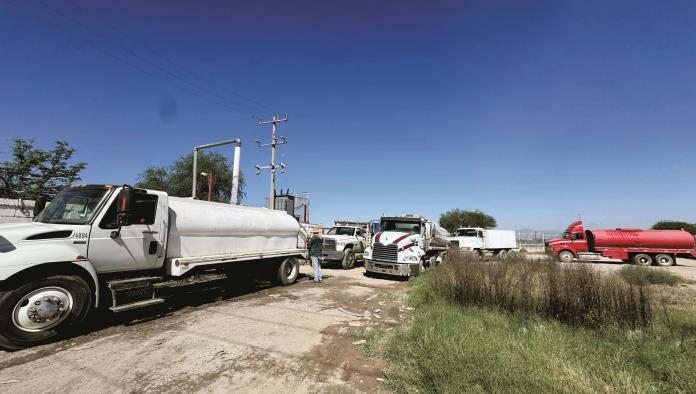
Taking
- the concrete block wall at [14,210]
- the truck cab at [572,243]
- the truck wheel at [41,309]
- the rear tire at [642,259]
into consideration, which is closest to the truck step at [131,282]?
the truck wheel at [41,309]

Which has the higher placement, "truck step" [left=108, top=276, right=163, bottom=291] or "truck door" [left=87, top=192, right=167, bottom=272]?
"truck door" [left=87, top=192, right=167, bottom=272]

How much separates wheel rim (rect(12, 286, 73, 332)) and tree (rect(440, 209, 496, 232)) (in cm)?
6117

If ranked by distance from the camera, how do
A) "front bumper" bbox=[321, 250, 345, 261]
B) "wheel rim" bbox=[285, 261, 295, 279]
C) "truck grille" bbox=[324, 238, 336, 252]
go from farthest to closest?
"truck grille" bbox=[324, 238, 336, 252] → "front bumper" bbox=[321, 250, 345, 261] → "wheel rim" bbox=[285, 261, 295, 279]

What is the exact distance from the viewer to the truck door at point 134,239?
20.2 ft

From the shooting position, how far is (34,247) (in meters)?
5.26

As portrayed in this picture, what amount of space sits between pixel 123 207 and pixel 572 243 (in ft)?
93.4

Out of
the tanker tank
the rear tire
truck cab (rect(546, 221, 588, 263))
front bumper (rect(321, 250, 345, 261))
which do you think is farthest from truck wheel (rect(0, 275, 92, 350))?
the rear tire

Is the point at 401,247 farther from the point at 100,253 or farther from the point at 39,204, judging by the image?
the point at 39,204

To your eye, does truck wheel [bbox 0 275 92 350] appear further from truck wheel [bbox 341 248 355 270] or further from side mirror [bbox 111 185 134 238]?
truck wheel [bbox 341 248 355 270]

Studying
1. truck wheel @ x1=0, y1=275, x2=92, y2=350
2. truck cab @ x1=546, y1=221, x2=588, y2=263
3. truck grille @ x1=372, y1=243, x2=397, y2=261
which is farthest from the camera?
truck cab @ x1=546, y1=221, x2=588, y2=263

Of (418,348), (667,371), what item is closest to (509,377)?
(418,348)

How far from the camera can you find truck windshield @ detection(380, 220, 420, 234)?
14922 mm

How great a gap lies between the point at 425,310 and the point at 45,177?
1129 inches

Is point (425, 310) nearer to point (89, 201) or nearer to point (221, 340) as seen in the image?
point (221, 340)
